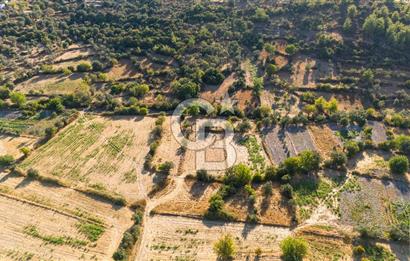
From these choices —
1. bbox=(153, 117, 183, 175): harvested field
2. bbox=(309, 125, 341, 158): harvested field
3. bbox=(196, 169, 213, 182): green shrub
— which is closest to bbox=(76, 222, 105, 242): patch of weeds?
bbox=(153, 117, 183, 175): harvested field

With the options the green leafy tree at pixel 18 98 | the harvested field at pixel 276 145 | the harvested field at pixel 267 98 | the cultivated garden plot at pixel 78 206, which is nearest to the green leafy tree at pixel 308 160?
the harvested field at pixel 276 145

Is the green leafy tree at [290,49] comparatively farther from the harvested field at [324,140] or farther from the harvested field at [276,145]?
the harvested field at [276,145]

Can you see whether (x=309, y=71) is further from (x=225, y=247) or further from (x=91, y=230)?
(x=91, y=230)

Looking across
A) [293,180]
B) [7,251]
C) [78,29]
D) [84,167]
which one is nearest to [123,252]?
[7,251]

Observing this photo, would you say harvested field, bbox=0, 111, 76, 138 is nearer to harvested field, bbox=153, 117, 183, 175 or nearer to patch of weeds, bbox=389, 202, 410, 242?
harvested field, bbox=153, 117, 183, 175

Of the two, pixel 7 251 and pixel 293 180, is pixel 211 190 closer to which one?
pixel 293 180
